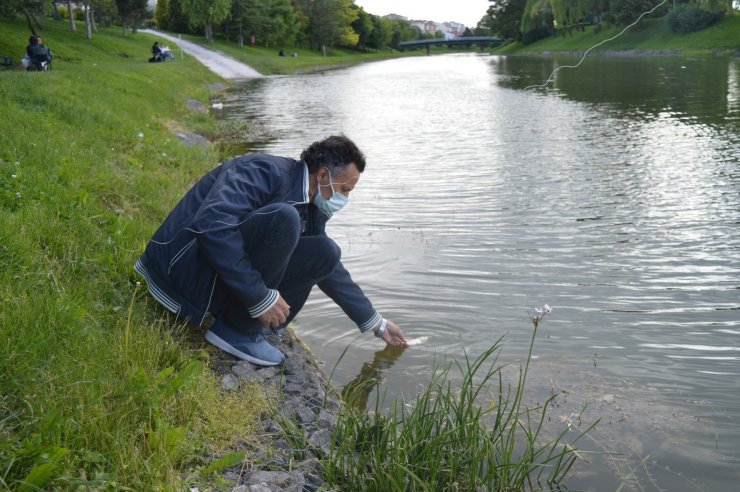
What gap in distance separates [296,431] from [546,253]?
14.1 feet

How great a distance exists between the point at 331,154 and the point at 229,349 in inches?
46.1

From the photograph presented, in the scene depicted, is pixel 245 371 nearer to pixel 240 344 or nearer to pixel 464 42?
pixel 240 344

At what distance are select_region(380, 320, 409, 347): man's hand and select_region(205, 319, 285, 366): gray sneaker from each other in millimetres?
793

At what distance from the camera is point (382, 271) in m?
6.59

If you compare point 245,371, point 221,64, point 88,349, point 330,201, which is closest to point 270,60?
point 221,64

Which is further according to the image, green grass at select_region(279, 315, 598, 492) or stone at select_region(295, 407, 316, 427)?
stone at select_region(295, 407, 316, 427)

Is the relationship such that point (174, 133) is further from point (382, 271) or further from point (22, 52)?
point (22, 52)

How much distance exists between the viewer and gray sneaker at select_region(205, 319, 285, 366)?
3.96 metres

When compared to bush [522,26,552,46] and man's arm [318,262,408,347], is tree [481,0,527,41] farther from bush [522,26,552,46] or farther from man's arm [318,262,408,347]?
man's arm [318,262,408,347]

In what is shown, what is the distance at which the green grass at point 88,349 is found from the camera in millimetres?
2561

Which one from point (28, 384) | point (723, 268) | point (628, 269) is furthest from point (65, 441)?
point (723, 268)

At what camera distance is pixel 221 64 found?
46750 millimetres

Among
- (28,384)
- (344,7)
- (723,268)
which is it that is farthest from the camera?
(344,7)

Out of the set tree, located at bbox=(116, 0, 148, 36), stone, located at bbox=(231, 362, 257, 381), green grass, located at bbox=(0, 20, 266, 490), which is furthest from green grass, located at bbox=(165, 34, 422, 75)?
stone, located at bbox=(231, 362, 257, 381)
